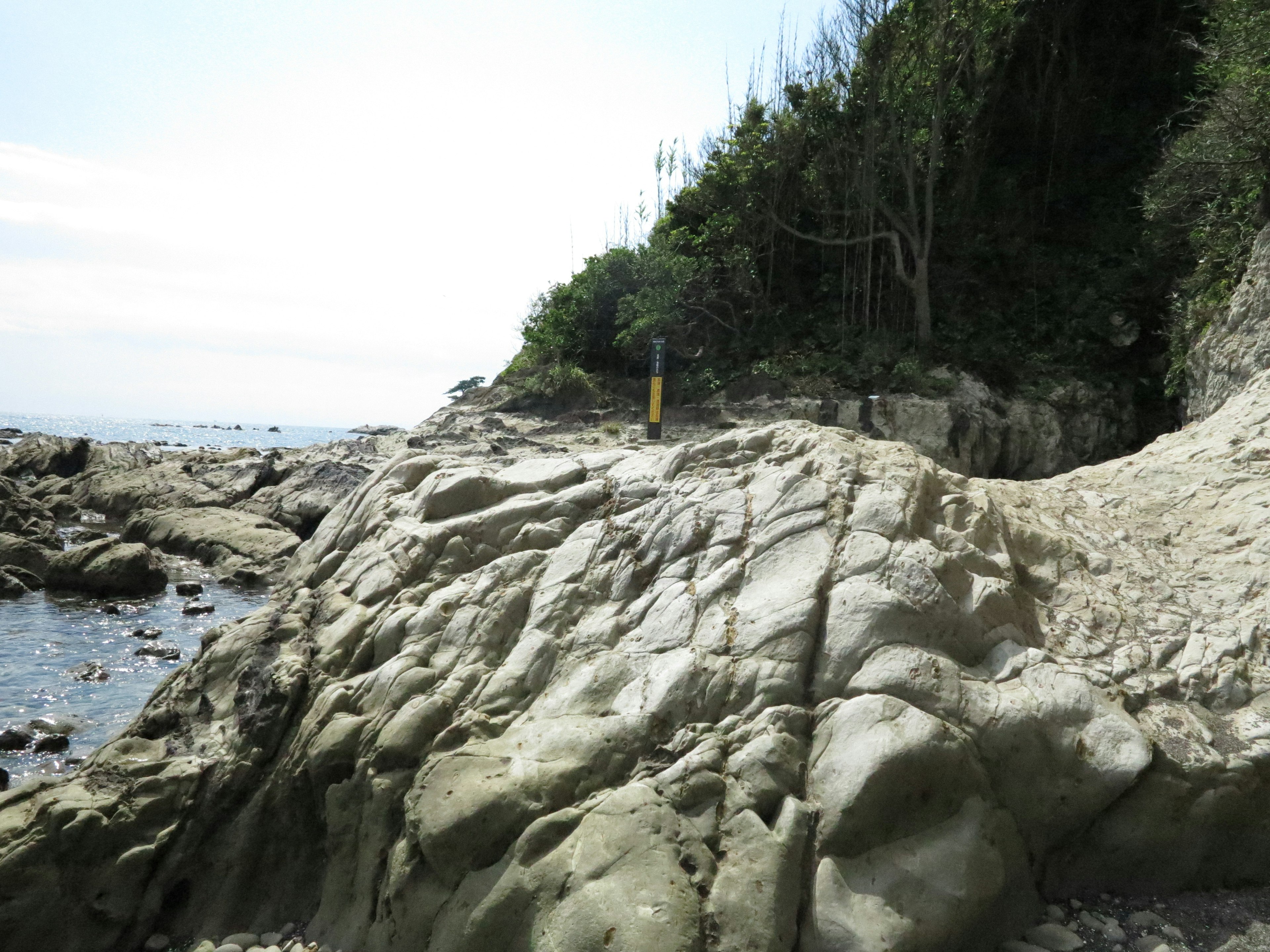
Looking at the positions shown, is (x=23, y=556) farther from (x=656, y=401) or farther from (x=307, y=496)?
(x=656, y=401)

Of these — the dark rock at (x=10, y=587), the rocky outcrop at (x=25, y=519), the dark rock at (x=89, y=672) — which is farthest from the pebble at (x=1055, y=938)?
the rocky outcrop at (x=25, y=519)

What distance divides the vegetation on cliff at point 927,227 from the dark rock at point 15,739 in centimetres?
1171

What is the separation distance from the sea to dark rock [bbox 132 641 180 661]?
0.17 feet

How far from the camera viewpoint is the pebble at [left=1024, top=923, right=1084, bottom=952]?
455 centimetres

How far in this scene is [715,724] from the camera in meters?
5.23

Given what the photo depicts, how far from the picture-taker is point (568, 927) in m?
4.39

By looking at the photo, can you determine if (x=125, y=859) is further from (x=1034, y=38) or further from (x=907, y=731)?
(x=1034, y=38)

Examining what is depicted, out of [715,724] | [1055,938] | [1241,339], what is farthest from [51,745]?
[1241,339]

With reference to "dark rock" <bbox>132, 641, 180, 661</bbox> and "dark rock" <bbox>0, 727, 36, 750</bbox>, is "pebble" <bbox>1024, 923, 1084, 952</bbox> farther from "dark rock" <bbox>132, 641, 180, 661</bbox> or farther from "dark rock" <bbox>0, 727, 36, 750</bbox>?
"dark rock" <bbox>132, 641, 180, 661</bbox>

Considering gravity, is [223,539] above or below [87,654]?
above

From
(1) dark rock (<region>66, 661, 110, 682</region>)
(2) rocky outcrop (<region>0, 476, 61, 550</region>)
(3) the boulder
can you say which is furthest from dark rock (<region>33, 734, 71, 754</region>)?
(2) rocky outcrop (<region>0, 476, 61, 550</region>)

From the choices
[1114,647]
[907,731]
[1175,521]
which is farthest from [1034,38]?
[907,731]

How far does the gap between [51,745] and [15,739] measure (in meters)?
0.43

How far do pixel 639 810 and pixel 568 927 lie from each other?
2.24ft
